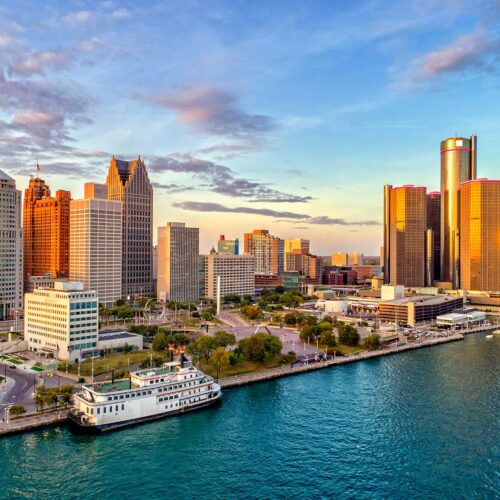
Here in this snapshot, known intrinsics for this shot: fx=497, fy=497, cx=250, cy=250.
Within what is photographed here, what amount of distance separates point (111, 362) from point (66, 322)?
1324 centimetres

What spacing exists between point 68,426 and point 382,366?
67.5 meters

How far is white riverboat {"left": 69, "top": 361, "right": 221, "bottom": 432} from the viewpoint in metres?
68.2

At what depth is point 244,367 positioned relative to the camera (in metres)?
99.6

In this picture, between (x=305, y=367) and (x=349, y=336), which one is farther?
(x=349, y=336)

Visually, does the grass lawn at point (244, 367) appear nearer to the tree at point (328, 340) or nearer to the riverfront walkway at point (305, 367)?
the riverfront walkway at point (305, 367)

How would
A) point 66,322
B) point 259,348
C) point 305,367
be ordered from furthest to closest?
point 66,322, point 305,367, point 259,348

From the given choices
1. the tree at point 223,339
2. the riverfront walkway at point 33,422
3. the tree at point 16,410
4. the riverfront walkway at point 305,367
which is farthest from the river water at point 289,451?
the tree at point 223,339

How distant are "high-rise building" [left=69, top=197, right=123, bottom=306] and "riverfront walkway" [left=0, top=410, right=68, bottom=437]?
113890 mm

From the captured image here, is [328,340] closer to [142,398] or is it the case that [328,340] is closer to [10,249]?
[142,398]

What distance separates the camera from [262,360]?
101875 mm

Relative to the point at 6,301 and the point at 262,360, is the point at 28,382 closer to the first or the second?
the point at 262,360

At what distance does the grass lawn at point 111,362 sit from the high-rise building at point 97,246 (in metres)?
77.2

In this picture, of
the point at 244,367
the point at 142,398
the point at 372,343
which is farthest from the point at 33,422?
the point at 372,343

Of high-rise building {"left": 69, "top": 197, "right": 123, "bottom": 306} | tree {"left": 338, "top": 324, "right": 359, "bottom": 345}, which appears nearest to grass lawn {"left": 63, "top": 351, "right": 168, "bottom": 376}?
tree {"left": 338, "top": 324, "right": 359, "bottom": 345}
